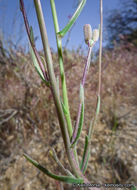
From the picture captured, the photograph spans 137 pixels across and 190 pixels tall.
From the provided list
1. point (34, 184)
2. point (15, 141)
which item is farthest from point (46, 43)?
point (15, 141)

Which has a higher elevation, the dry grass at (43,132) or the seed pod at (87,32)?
the seed pod at (87,32)

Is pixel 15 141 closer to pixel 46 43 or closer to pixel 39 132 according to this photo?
pixel 39 132

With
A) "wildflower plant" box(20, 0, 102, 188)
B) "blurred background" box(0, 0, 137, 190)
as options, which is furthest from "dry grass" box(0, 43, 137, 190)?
"wildflower plant" box(20, 0, 102, 188)

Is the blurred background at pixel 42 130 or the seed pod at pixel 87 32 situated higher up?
the seed pod at pixel 87 32

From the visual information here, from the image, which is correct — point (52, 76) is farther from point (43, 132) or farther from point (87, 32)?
point (43, 132)

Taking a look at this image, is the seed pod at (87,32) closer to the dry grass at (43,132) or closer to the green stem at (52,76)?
the green stem at (52,76)

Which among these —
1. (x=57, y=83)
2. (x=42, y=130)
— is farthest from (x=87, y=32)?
(x=42, y=130)

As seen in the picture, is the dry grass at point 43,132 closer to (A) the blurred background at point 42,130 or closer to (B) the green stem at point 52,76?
(A) the blurred background at point 42,130

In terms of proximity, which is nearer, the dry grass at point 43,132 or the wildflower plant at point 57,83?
the wildflower plant at point 57,83

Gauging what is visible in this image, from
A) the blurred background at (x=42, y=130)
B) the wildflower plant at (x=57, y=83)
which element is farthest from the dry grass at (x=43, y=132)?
the wildflower plant at (x=57, y=83)
